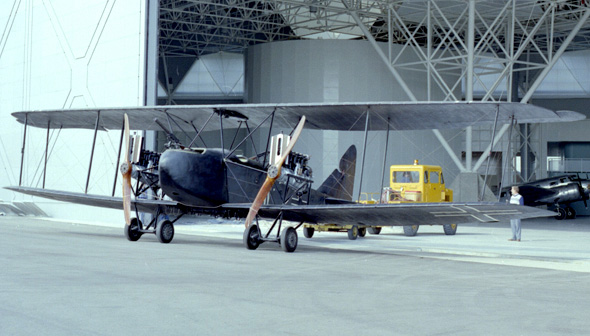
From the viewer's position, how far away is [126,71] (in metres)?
25.0

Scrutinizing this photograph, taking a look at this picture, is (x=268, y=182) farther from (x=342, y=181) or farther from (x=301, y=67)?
(x=301, y=67)

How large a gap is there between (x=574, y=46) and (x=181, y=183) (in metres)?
39.0

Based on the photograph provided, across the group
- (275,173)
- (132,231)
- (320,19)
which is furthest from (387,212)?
(320,19)

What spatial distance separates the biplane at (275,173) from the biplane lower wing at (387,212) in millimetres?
20

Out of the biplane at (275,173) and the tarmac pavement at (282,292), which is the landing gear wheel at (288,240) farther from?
the tarmac pavement at (282,292)

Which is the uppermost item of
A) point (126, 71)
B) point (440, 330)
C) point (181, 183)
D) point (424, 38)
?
point (424, 38)

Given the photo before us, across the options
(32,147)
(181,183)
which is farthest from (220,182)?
(32,147)

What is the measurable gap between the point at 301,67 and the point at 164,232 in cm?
2325

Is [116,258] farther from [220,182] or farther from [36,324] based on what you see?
[36,324]

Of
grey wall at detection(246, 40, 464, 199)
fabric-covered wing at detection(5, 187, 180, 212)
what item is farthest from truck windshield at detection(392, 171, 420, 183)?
grey wall at detection(246, 40, 464, 199)

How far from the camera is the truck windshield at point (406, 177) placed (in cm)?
2241

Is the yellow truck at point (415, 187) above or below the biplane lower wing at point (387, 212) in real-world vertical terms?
above

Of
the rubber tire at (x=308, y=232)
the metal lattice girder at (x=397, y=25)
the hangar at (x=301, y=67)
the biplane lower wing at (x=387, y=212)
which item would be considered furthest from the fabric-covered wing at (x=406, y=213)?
the metal lattice girder at (x=397, y=25)

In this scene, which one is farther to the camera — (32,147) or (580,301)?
(32,147)
